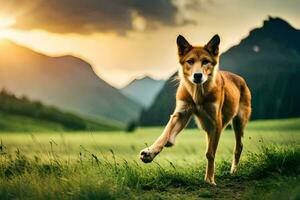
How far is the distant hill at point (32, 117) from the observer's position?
20.6 meters

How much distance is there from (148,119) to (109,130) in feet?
9.03

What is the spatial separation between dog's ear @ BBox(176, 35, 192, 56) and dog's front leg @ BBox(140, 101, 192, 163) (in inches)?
23.4

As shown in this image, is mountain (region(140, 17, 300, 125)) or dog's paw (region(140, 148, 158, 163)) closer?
dog's paw (region(140, 148, 158, 163))

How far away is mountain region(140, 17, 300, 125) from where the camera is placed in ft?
43.4

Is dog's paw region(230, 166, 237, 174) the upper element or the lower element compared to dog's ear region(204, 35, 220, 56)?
lower

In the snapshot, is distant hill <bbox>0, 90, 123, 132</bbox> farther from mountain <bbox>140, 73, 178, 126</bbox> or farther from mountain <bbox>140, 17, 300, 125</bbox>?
mountain <bbox>140, 17, 300, 125</bbox>

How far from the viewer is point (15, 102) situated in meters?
21.4

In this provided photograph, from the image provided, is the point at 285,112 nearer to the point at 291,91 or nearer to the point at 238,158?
the point at 291,91

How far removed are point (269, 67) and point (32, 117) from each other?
9.19 metres

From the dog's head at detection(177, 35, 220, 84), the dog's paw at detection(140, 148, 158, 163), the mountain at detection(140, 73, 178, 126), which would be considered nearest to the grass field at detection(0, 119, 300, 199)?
the dog's paw at detection(140, 148, 158, 163)

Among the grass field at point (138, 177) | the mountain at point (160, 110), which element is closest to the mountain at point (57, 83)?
the mountain at point (160, 110)

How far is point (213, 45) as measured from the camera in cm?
668

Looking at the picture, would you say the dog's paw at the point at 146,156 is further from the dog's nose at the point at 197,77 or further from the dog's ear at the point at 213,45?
the dog's ear at the point at 213,45

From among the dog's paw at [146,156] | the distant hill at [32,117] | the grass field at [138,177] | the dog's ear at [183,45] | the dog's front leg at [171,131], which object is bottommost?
the grass field at [138,177]
